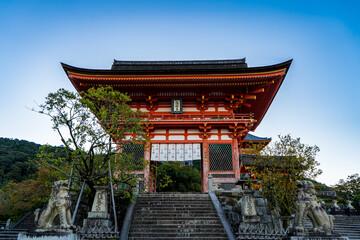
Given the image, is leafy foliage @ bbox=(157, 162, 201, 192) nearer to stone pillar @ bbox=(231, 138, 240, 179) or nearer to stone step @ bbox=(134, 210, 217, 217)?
stone pillar @ bbox=(231, 138, 240, 179)

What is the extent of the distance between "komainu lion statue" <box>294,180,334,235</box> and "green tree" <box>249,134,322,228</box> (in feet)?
6.59

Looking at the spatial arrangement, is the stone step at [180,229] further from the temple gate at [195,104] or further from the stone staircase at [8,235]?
the stone staircase at [8,235]

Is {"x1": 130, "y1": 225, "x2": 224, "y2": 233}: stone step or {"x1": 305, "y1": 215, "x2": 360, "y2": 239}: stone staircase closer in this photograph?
{"x1": 130, "y1": 225, "x2": 224, "y2": 233}: stone step

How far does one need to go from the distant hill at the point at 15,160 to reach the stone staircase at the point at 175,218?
31587 mm

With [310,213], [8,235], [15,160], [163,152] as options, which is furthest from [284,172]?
[15,160]

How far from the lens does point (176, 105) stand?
1552 cm

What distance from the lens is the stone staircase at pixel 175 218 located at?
26.5 ft

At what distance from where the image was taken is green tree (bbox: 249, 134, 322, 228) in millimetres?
8906

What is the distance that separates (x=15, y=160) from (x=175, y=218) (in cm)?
4829

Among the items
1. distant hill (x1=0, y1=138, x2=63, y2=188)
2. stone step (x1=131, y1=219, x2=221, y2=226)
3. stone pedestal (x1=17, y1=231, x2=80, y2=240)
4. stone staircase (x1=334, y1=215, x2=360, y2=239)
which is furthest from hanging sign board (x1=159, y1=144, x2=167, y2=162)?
distant hill (x1=0, y1=138, x2=63, y2=188)

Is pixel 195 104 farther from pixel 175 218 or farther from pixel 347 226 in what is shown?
pixel 347 226

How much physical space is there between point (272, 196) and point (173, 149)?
6.98 m

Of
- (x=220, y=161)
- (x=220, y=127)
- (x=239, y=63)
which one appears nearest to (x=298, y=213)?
(x=220, y=161)

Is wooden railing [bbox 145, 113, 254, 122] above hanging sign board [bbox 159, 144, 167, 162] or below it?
above
